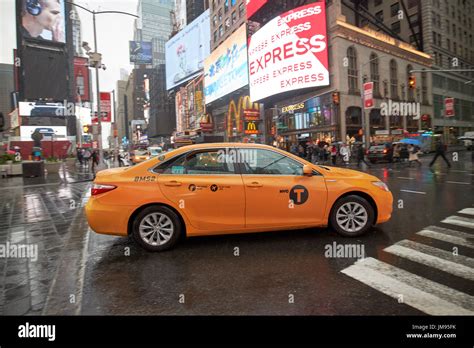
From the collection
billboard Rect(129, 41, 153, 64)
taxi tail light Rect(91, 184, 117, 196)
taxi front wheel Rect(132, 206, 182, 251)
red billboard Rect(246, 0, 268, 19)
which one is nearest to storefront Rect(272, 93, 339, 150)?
red billboard Rect(246, 0, 268, 19)

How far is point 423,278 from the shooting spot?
3832 mm

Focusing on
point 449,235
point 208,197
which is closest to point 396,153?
point 449,235

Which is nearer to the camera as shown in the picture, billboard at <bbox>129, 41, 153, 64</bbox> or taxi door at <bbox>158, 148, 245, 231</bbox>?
taxi door at <bbox>158, 148, 245, 231</bbox>

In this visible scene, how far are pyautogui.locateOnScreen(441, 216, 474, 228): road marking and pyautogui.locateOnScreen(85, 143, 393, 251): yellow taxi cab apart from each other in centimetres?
182

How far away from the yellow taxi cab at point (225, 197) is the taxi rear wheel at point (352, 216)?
2cm

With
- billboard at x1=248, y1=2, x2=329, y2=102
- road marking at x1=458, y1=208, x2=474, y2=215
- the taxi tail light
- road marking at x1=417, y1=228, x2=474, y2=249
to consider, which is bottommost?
road marking at x1=417, y1=228, x2=474, y2=249

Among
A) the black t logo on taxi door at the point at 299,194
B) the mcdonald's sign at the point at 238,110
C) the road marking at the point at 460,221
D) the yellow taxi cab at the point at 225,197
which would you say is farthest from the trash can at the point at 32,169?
the mcdonald's sign at the point at 238,110

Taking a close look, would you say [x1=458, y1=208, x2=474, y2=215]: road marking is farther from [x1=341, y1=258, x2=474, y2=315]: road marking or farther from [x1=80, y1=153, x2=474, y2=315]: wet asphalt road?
[x1=341, y1=258, x2=474, y2=315]: road marking

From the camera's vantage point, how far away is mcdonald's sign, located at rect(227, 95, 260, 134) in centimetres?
5172

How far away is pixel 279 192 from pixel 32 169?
21454 millimetres

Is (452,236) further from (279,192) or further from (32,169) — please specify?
(32,169)

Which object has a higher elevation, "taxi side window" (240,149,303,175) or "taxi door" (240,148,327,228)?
"taxi side window" (240,149,303,175)
